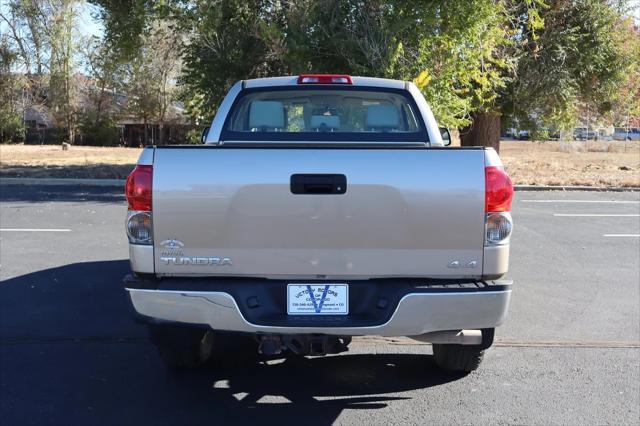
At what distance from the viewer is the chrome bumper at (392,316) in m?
3.49

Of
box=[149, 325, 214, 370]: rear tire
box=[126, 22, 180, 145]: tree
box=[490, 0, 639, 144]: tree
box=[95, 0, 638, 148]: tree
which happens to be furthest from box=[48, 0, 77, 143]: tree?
box=[149, 325, 214, 370]: rear tire

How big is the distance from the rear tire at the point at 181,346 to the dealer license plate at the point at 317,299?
95cm

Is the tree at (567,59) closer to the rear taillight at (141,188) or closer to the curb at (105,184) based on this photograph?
the curb at (105,184)

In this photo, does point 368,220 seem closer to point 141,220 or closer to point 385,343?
point 141,220

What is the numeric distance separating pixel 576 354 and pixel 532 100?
41.6ft

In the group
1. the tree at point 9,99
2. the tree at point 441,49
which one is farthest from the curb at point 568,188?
the tree at point 9,99

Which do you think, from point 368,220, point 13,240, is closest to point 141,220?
point 368,220

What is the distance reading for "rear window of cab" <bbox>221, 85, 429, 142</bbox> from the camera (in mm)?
4766

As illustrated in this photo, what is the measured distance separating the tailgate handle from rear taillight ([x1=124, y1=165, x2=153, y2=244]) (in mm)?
789

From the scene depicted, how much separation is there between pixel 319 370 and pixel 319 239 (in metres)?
1.65

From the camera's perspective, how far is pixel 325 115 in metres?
5.04

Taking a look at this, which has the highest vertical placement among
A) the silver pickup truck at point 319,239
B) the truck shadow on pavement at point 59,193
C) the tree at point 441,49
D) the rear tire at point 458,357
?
the tree at point 441,49

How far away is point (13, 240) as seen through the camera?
372 inches

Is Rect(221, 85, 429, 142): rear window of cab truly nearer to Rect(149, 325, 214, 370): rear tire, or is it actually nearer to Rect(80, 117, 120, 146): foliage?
Rect(149, 325, 214, 370): rear tire
